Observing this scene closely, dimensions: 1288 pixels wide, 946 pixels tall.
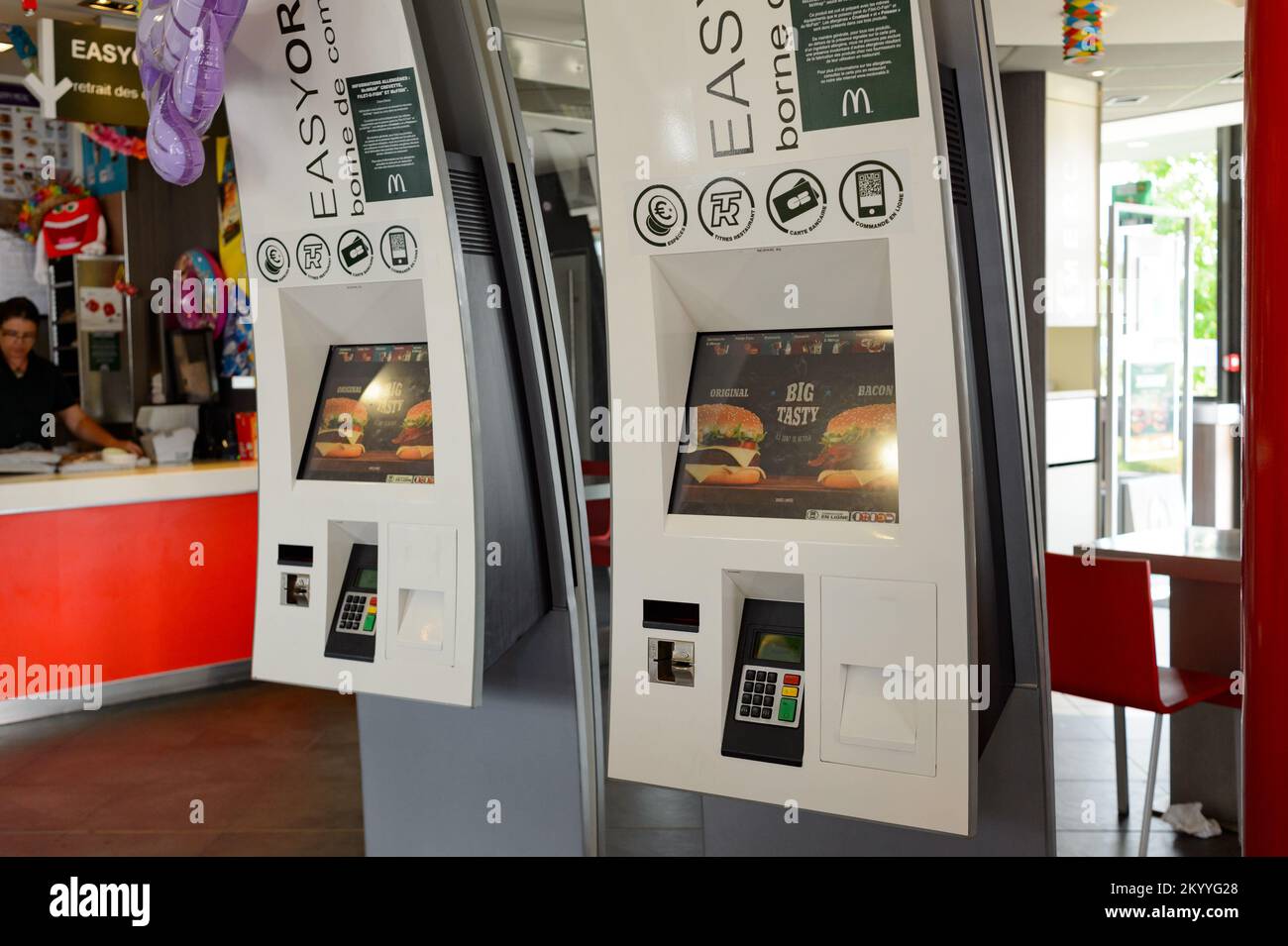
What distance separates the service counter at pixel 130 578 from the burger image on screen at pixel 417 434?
3.00 m

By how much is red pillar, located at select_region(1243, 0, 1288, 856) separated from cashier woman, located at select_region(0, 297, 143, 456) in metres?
4.96

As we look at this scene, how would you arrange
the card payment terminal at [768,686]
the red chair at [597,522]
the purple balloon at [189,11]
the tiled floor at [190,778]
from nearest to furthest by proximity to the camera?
the card payment terminal at [768,686], the purple balloon at [189,11], the tiled floor at [190,778], the red chair at [597,522]

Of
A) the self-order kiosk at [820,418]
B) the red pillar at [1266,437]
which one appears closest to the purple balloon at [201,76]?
the self-order kiosk at [820,418]

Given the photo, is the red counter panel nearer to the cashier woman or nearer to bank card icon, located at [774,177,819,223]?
the cashier woman

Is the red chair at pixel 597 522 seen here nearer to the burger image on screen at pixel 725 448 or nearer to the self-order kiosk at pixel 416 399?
the self-order kiosk at pixel 416 399

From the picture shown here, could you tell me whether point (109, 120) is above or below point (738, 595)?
above

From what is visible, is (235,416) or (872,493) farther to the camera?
(235,416)

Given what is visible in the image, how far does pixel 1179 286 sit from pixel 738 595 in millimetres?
6283

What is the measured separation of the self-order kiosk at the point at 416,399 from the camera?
8.25 feet

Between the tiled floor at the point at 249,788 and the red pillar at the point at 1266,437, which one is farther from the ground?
the red pillar at the point at 1266,437

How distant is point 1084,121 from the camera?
22.1 feet

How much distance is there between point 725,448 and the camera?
214cm

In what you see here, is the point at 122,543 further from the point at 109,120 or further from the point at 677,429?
the point at 677,429
